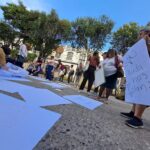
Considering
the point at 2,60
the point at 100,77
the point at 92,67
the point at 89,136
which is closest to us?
the point at 89,136

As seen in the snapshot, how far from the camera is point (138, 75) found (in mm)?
4664

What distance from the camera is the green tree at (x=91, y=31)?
44656 mm

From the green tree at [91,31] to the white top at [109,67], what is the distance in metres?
36.7

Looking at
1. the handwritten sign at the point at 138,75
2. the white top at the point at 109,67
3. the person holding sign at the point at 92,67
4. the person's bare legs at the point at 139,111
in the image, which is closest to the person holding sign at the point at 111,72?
the white top at the point at 109,67

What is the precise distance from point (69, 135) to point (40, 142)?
0.44m

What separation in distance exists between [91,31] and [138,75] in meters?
40.4

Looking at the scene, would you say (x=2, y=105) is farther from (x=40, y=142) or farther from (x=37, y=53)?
(x=37, y=53)

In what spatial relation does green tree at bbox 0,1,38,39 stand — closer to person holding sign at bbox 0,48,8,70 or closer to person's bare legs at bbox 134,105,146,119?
person holding sign at bbox 0,48,8,70

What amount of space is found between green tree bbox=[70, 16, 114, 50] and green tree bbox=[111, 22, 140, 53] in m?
1.15

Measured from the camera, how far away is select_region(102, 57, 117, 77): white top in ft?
26.5

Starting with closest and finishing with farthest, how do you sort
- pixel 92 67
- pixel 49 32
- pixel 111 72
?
pixel 111 72
pixel 92 67
pixel 49 32

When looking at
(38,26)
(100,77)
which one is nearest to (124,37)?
(38,26)

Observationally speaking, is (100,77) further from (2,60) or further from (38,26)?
(38,26)

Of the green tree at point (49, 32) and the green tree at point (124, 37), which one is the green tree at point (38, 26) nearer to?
the green tree at point (49, 32)
